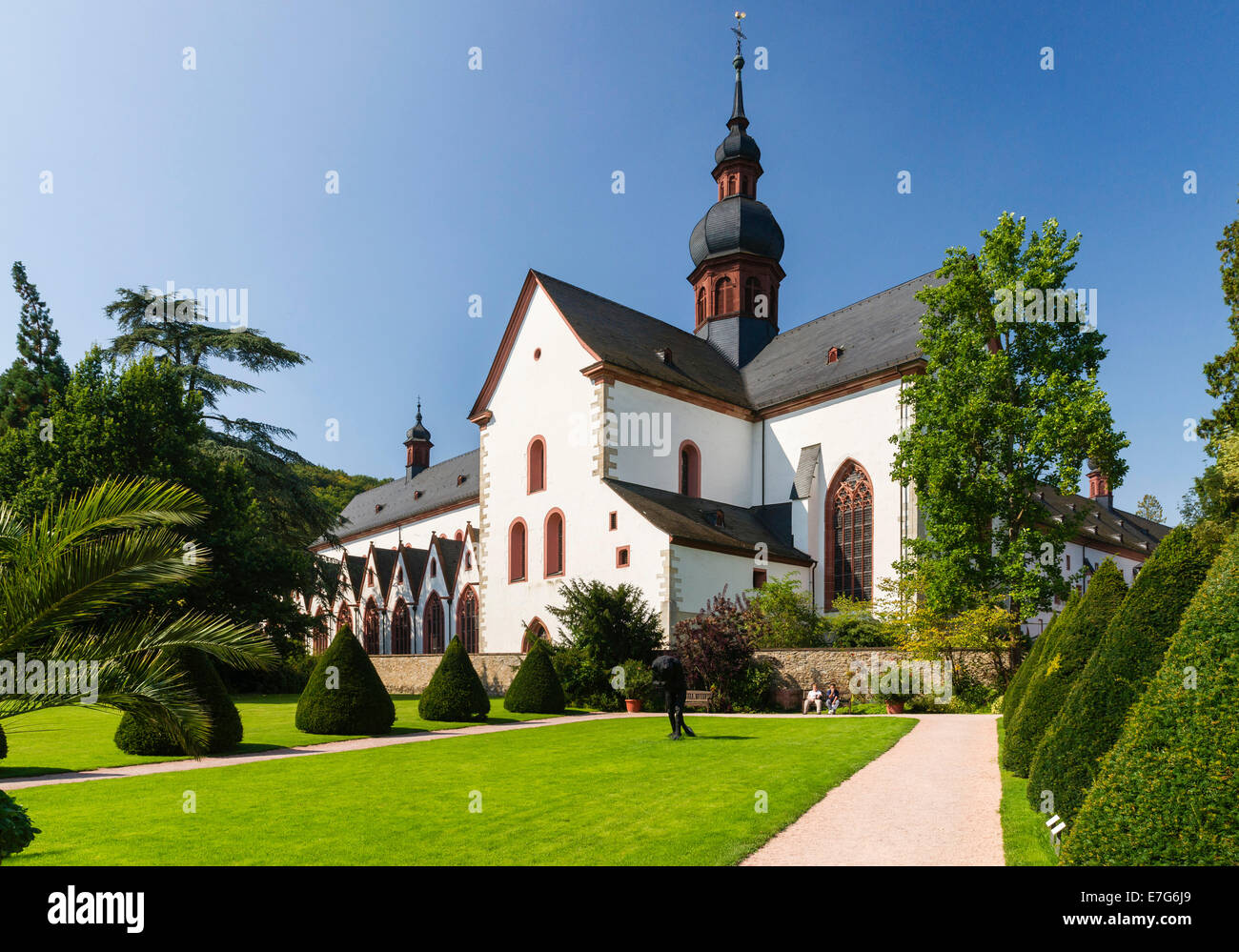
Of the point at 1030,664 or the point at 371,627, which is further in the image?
the point at 371,627

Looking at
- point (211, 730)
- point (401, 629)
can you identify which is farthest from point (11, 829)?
point (401, 629)

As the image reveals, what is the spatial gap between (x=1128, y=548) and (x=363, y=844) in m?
64.6

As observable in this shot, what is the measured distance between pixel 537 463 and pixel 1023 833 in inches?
1231

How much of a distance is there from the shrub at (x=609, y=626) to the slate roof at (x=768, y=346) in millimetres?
10898

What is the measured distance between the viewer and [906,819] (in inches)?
379

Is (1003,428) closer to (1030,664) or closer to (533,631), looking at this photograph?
(1030,664)

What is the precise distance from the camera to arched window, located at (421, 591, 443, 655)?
51312 mm

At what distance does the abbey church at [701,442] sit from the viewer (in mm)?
33219

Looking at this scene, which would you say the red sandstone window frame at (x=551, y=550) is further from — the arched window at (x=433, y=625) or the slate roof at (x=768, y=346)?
the arched window at (x=433, y=625)

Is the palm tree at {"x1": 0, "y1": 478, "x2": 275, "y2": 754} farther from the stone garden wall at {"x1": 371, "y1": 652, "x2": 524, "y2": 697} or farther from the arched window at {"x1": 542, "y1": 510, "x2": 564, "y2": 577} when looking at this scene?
the arched window at {"x1": 542, "y1": 510, "x2": 564, "y2": 577}

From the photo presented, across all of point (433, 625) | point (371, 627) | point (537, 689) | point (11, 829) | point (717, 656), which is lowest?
point (371, 627)

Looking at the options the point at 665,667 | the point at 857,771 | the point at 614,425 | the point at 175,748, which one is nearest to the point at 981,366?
the point at 614,425

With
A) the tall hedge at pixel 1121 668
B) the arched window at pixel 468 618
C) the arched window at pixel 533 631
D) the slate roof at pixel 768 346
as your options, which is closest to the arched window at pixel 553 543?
the arched window at pixel 533 631
